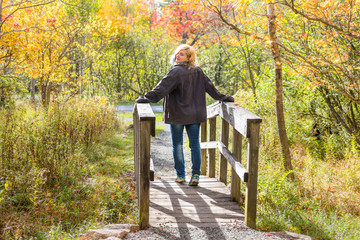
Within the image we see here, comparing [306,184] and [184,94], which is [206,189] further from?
[306,184]

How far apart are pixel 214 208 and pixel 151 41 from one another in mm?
15324

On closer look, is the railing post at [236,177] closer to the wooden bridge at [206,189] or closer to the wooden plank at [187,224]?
the wooden bridge at [206,189]

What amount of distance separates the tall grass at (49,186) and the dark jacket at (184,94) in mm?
1298

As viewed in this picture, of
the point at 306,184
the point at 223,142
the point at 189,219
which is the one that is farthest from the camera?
the point at 306,184

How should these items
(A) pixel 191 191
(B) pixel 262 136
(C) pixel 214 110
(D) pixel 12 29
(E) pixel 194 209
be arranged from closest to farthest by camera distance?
(E) pixel 194 209 → (A) pixel 191 191 → (C) pixel 214 110 → (D) pixel 12 29 → (B) pixel 262 136

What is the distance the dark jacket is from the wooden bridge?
13.5 inches

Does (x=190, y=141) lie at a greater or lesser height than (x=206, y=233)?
greater

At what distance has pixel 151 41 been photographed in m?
18.0

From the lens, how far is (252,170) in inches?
130

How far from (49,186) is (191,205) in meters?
2.01

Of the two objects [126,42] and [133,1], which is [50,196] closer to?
[126,42]

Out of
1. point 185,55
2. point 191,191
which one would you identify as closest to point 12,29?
point 185,55

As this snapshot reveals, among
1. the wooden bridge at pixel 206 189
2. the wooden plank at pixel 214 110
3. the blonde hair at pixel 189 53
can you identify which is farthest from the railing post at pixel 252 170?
the wooden plank at pixel 214 110

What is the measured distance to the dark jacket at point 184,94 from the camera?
156 inches
